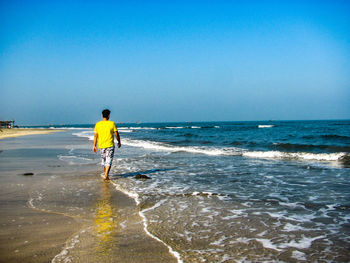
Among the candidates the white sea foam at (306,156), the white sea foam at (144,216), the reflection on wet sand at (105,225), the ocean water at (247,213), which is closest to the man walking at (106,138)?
the ocean water at (247,213)

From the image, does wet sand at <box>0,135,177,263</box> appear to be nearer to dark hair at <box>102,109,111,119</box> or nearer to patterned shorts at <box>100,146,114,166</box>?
patterned shorts at <box>100,146,114,166</box>

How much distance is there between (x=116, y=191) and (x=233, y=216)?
9.45ft

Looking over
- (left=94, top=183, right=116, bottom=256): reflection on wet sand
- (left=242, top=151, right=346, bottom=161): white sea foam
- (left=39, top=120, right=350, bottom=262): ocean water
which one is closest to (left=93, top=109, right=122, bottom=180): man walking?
(left=39, top=120, right=350, bottom=262): ocean water

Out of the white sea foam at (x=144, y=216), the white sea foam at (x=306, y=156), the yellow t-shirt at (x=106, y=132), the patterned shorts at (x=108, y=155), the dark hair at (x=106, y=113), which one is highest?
the dark hair at (x=106, y=113)

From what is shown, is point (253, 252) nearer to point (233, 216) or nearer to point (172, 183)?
point (233, 216)

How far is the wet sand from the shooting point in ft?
10.2

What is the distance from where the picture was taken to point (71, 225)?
405 cm

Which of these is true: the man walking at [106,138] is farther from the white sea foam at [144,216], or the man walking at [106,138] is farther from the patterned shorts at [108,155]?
the white sea foam at [144,216]

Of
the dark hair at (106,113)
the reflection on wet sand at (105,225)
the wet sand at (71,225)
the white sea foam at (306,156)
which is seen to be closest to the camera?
the wet sand at (71,225)

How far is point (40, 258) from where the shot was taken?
2994 mm

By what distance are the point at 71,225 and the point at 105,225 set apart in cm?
47

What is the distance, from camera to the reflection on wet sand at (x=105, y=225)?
3.29 m

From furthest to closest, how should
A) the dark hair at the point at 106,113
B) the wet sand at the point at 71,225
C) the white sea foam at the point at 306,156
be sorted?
the white sea foam at the point at 306,156
the dark hair at the point at 106,113
the wet sand at the point at 71,225

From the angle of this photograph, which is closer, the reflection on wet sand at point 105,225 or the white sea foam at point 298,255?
the white sea foam at point 298,255
